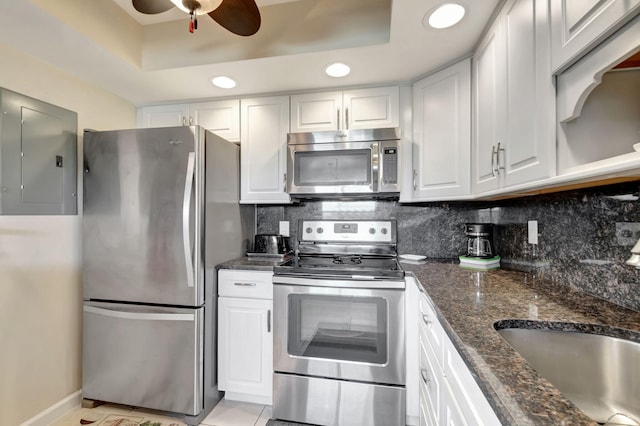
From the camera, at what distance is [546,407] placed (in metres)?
0.47

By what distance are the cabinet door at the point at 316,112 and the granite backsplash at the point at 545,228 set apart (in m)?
0.61

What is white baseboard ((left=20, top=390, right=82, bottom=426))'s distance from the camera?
1.66 metres

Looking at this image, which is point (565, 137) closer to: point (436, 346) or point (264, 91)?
point (436, 346)

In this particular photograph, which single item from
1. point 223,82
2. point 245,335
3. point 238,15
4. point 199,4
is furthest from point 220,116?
point 245,335

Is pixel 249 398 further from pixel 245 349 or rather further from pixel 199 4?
pixel 199 4

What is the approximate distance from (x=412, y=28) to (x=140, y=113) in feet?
7.22

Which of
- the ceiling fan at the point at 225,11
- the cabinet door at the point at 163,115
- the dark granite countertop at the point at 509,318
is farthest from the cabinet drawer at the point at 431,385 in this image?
the cabinet door at the point at 163,115

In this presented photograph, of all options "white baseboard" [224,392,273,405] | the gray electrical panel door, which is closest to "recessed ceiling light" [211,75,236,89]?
the gray electrical panel door

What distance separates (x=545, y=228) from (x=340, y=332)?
1.22 meters

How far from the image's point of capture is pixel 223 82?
2012mm

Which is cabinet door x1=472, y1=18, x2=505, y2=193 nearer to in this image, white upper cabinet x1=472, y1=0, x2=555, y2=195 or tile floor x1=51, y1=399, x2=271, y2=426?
white upper cabinet x1=472, y1=0, x2=555, y2=195

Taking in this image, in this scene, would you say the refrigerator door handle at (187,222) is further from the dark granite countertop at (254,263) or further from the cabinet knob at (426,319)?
the cabinet knob at (426,319)

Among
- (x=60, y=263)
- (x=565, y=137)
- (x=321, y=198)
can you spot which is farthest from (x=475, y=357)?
(x=60, y=263)

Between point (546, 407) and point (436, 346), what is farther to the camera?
point (436, 346)
